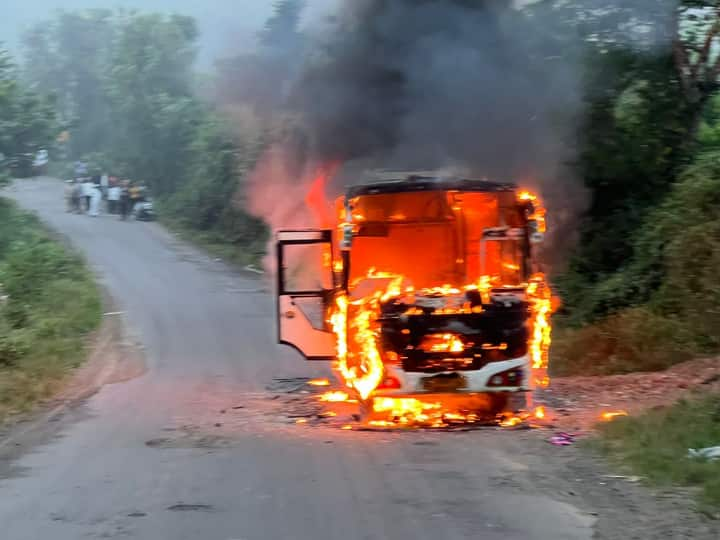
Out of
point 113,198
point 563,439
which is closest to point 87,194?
point 113,198

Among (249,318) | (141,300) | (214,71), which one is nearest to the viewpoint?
(214,71)

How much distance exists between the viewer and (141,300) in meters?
21.9

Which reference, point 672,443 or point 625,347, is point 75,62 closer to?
point 625,347

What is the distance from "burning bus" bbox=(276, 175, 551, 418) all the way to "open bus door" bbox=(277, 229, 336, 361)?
0.04ft

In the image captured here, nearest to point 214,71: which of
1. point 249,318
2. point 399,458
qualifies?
point 249,318

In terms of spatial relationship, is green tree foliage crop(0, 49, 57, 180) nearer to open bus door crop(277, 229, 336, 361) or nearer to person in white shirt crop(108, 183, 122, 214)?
person in white shirt crop(108, 183, 122, 214)

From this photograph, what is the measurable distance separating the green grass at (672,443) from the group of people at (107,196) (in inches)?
1110

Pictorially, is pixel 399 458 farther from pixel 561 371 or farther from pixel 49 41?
pixel 49 41

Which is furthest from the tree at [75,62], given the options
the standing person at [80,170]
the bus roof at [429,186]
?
the bus roof at [429,186]

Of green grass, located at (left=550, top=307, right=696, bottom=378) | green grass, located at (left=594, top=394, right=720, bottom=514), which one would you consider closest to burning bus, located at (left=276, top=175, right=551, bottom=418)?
green grass, located at (left=594, top=394, right=720, bottom=514)

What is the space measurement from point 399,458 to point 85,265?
1884 centimetres

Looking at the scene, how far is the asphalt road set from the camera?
21.4 feet

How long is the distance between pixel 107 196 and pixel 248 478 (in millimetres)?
30159

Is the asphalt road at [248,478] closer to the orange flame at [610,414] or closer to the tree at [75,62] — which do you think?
the orange flame at [610,414]
